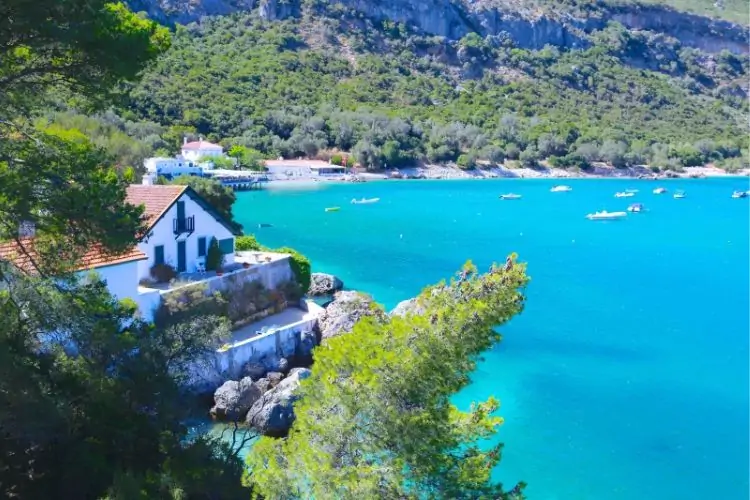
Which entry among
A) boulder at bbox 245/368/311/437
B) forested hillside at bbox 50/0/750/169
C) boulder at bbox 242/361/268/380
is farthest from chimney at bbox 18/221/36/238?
forested hillside at bbox 50/0/750/169

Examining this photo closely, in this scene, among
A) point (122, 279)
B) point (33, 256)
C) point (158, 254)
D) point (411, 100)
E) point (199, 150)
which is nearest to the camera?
point (33, 256)

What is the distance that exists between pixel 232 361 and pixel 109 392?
40.9ft

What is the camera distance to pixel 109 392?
958cm

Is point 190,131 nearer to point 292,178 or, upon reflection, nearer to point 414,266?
point 292,178

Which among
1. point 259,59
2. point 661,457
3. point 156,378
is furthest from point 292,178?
point 156,378

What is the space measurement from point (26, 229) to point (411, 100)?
147 metres

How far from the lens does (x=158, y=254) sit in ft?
80.5

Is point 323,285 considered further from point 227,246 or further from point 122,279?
point 122,279

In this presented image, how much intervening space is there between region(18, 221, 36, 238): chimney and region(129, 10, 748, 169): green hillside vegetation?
312ft

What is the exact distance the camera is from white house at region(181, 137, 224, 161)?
315 ft

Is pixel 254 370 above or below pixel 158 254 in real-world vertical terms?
below

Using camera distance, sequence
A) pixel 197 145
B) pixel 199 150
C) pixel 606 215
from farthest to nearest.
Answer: pixel 197 145 → pixel 199 150 → pixel 606 215

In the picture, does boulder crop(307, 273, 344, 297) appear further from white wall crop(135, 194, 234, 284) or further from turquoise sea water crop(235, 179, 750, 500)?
white wall crop(135, 194, 234, 284)

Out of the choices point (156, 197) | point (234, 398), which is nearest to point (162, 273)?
point (156, 197)
